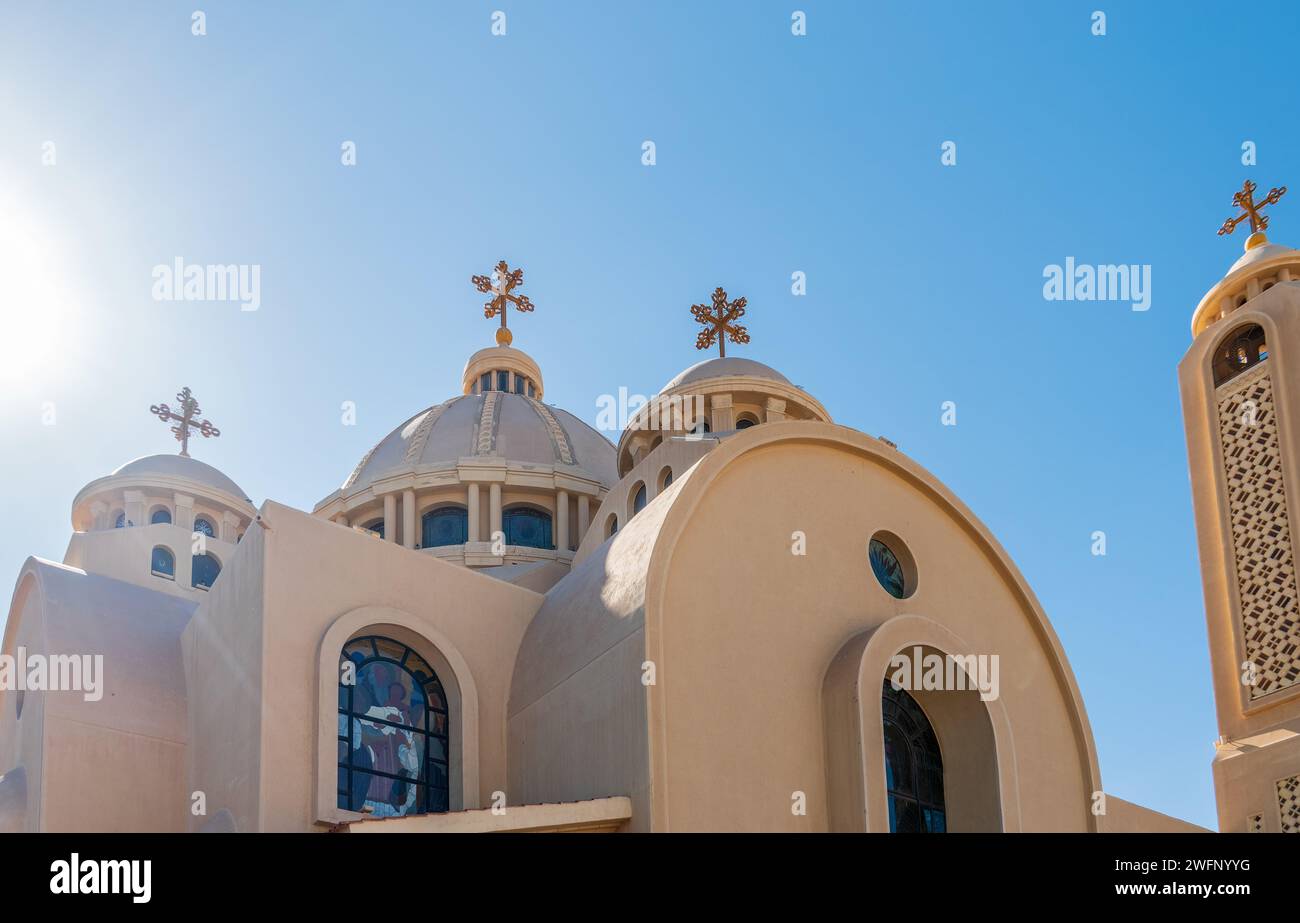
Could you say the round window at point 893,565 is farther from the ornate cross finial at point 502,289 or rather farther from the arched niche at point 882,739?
the ornate cross finial at point 502,289

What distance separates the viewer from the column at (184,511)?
2338 cm

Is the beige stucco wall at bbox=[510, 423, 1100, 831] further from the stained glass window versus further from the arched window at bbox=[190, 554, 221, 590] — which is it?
the arched window at bbox=[190, 554, 221, 590]

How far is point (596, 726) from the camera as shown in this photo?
13438mm

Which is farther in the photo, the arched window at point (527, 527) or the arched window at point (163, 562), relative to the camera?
the arched window at point (527, 527)

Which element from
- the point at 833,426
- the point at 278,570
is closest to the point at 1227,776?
the point at 833,426

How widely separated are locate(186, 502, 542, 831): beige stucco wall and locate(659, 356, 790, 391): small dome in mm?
5194

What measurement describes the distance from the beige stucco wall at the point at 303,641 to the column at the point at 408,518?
6.85m

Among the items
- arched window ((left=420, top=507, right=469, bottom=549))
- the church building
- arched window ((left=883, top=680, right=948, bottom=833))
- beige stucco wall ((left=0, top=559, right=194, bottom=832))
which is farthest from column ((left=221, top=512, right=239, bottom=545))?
arched window ((left=883, top=680, right=948, bottom=833))

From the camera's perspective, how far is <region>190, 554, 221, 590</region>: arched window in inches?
896

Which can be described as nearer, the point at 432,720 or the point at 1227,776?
the point at 432,720

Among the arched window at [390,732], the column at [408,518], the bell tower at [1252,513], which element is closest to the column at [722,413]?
the column at [408,518]
